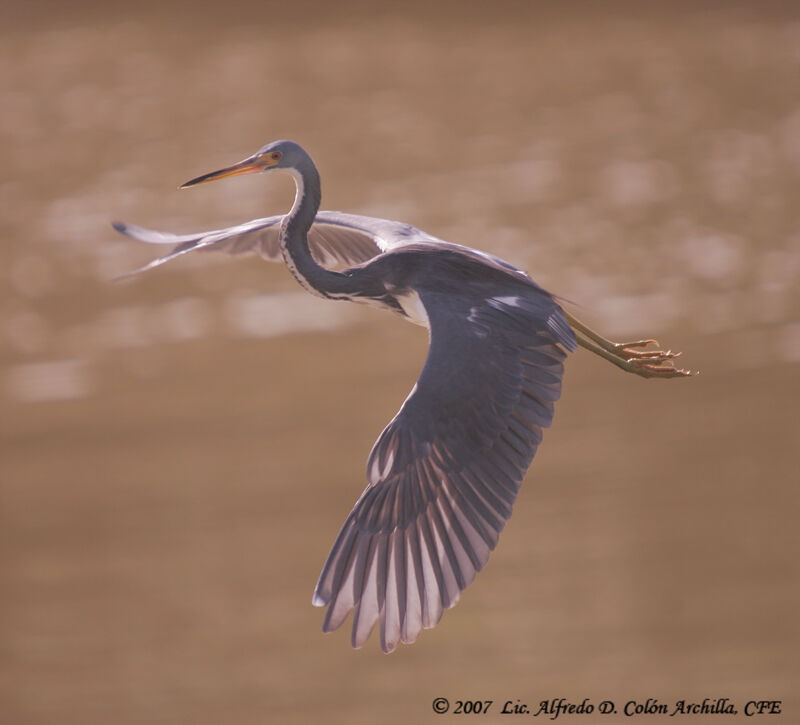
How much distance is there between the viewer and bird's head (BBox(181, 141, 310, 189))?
6.49 meters

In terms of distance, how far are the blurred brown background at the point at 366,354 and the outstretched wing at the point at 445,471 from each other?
129 inches

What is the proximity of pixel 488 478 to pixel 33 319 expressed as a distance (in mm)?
8347

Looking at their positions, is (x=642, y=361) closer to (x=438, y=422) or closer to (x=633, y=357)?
(x=633, y=357)

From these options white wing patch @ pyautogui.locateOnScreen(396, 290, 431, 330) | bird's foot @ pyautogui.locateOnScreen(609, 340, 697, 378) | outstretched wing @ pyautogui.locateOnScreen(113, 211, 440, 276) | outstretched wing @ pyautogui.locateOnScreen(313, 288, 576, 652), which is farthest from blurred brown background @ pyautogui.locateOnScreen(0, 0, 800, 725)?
outstretched wing @ pyautogui.locateOnScreen(313, 288, 576, 652)

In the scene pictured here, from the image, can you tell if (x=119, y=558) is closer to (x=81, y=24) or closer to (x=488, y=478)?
(x=488, y=478)

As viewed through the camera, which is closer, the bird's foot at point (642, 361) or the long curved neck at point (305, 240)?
the long curved neck at point (305, 240)

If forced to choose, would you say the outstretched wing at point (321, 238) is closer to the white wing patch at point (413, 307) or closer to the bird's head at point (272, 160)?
the white wing patch at point (413, 307)

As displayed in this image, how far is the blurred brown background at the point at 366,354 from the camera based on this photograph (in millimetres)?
8875

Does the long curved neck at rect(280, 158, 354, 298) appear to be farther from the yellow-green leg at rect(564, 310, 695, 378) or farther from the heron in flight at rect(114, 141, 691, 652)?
the yellow-green leg at rect(564, 310, 695, 378)

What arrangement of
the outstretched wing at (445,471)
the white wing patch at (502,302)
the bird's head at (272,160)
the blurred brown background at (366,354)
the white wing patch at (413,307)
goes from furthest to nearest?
the blurred brown background at (366,354)
the bird's head at (272,160)
the white wing patch at (413,307)
the white wing patch at (502,302)
the outstretched wing at (445,471)

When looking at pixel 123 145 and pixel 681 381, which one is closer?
pixel 681 381

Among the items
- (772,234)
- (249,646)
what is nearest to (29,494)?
(249,646)

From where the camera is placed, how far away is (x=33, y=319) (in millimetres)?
13000

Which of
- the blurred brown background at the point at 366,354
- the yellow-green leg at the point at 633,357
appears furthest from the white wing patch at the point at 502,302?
the blurred brown background at the point at 366,354
